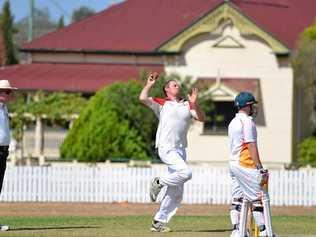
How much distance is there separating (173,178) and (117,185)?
1301 cm

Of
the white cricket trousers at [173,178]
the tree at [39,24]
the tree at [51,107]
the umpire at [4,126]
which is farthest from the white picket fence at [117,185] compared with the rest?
the tree at [39,24]

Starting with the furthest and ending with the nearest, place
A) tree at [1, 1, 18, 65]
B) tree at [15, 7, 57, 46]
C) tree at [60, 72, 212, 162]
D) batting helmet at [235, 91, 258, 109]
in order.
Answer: tree at [15, 7, 57, 46], tree at [1, 1, 18, 65], tree at [60, 72, 212, 162], batting helmet at [235, 91, 258, 109]

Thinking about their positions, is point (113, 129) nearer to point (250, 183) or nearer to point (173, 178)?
point (173, 178)

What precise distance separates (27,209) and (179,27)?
934 inches

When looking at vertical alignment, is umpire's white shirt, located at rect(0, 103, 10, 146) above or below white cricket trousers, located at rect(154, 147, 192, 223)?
above

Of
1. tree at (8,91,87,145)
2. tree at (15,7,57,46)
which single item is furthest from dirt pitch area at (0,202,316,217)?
tree at (15,7,57,46)

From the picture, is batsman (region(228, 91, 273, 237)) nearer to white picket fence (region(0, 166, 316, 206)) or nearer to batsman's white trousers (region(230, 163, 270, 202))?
batsman's white trousers (region(230, 163, 270, 202))

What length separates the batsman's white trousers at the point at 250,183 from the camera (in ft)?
40.1

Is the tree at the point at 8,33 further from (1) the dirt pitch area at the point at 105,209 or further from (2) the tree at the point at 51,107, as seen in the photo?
(1) the dirt pitch area at the point at 105,209

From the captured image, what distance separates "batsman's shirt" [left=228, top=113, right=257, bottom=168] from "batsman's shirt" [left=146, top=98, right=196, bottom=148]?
1781 mm

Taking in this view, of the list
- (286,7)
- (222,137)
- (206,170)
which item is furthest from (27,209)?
(286,7)

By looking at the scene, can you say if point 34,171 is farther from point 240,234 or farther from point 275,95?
point 275,95

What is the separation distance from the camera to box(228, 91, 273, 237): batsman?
12188 mm

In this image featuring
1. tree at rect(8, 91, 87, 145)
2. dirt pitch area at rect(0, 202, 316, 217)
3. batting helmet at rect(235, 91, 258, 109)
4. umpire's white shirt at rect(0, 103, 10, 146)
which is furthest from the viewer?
tree at rect(8, 91, 87, 145)
